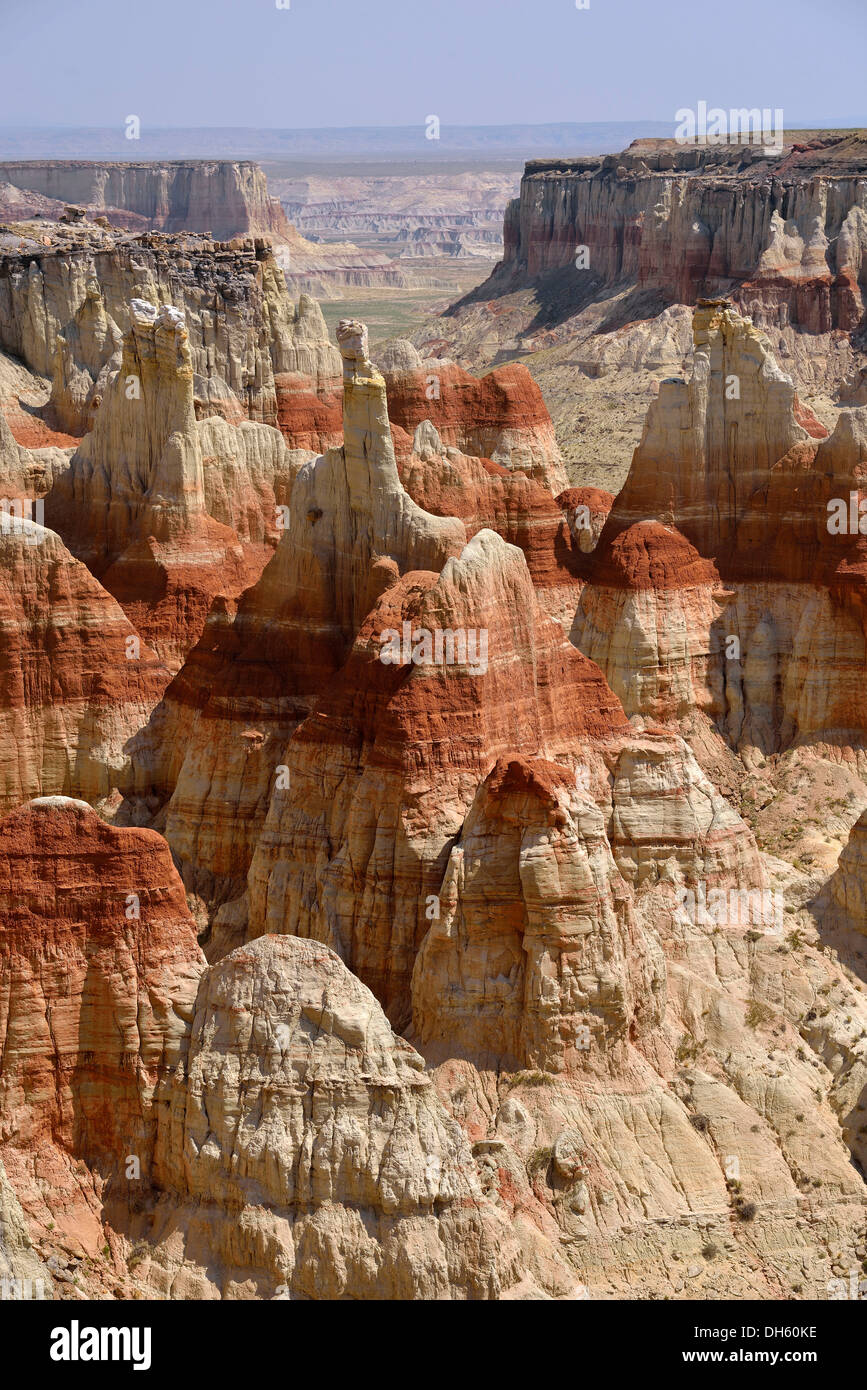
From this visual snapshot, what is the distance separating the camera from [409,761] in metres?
40.8

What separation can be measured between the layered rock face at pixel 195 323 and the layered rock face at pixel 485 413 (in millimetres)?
7918

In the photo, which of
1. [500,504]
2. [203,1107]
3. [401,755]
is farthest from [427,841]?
[500,504]

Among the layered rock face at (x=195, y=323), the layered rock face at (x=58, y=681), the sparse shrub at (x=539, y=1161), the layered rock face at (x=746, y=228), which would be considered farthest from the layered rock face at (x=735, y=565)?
the layered rock face at (x=746, y=228)

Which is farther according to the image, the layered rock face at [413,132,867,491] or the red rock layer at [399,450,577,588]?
the layered rock face at [413,132,867,491]

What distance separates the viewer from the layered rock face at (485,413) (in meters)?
64.1

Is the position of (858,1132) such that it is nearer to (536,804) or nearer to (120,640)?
(536,804)

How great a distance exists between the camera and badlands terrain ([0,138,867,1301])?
107 feet

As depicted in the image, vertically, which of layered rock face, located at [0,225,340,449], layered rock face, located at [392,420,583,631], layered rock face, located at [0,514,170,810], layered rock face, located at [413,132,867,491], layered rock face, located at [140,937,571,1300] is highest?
layered rock face, located at [413,132,867,491]

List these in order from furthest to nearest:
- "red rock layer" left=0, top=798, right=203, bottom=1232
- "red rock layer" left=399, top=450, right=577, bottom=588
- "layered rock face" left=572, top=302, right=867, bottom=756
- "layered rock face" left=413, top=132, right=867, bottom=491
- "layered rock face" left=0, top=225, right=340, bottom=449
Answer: "layered rock face" left=413, top=132, right=867, bottom=491 → "layered rock face" left=0, top=225, right=340, bottom=449 → "layered rock face" left=572, top=302, right=867, bottom=756 → "red rock layer" left=399, top=450, right=577, bottom=588 → "red rock layer" left=0, top=798, right=203, bottom=1232

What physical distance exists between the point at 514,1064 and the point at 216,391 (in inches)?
1511

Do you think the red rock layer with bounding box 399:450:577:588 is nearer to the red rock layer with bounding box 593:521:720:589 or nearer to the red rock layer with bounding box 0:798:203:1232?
the red rock layer with bounding box 593:521:720:589

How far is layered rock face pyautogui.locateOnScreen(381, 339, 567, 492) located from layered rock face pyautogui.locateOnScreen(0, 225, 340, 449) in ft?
A: 26.0

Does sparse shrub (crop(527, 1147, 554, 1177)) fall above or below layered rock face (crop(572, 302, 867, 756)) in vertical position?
below

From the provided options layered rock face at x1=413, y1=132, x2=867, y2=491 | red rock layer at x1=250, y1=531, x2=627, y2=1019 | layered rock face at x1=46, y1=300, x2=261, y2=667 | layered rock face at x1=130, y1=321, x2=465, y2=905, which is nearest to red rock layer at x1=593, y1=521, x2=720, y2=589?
layered rock face at x1=130, y1=321, x2=465, y2=905
